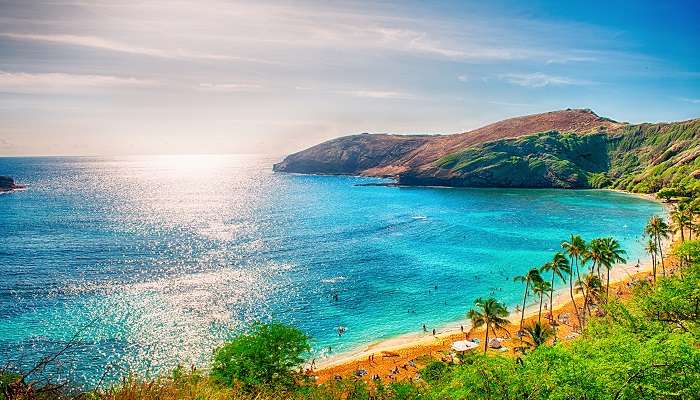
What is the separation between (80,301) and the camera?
71.6 meters

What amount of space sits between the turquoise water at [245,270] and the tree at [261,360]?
18153 mm

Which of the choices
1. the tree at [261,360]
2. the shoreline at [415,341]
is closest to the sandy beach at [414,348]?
the shoreline at [415,341]

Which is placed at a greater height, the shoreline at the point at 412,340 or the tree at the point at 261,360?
the tree at the point at 261,360

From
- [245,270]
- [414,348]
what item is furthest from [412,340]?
[245,270]

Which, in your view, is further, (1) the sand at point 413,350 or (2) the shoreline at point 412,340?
(2) the shoreline at point 412,340

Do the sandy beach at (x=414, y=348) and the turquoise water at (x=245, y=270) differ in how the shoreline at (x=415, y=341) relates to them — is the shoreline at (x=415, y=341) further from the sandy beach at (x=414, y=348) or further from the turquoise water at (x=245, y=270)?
the turquoise water at (x=245, y=270)

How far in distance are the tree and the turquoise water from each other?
18.2m

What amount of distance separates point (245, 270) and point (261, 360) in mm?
54450

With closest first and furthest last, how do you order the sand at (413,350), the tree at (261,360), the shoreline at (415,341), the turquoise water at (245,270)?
the tree at (261,360)
the sand at (413,350)
the shoreline at (415,341)
the turquoise water at (245,270)

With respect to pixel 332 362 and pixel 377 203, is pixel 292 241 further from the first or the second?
pixel 377 203

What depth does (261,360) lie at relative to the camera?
1490 inches

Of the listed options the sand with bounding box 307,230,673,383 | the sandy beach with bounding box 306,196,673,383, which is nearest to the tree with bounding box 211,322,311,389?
the sand with bounding box 307,230,673,383

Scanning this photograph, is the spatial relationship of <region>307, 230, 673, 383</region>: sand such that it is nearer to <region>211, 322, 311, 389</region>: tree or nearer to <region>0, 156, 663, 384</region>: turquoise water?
<region>0, 156, 663, 384</region>: turquoise water

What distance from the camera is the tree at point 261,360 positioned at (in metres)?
36.5
